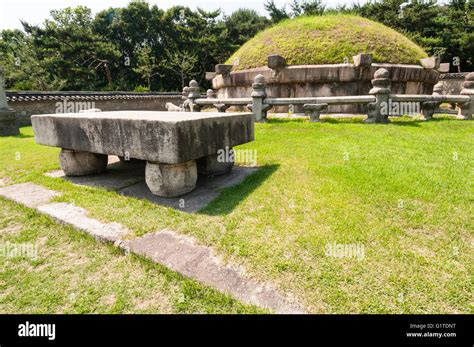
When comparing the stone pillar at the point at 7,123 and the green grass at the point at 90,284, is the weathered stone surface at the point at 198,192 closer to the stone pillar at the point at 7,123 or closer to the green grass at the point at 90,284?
the green grass at the point at 90,284

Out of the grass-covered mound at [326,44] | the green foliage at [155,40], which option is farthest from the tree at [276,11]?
the grass-covered mound at [326,44]

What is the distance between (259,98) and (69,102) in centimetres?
1446

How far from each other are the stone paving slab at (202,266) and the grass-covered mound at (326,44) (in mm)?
8863

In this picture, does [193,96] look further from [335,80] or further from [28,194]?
[28,194]

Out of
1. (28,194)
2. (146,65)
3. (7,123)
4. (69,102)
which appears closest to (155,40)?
(146,65)

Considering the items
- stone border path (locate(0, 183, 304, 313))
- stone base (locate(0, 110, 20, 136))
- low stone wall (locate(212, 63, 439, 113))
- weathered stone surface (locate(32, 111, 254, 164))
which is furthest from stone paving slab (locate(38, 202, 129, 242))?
stone base (locate(0, 110, 20, 136))

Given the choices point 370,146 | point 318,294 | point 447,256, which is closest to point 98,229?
point 318,294

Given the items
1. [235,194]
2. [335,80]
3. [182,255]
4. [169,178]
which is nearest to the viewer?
[182,255]

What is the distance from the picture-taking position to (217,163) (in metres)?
3.77

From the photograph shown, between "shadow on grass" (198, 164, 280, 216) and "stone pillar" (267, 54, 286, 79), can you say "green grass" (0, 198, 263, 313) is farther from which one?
"stone pillar" (267, 54, 286, 79)

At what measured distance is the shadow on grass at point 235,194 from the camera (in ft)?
9.02

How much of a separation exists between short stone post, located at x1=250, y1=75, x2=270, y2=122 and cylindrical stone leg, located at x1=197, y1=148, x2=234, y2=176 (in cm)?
436
